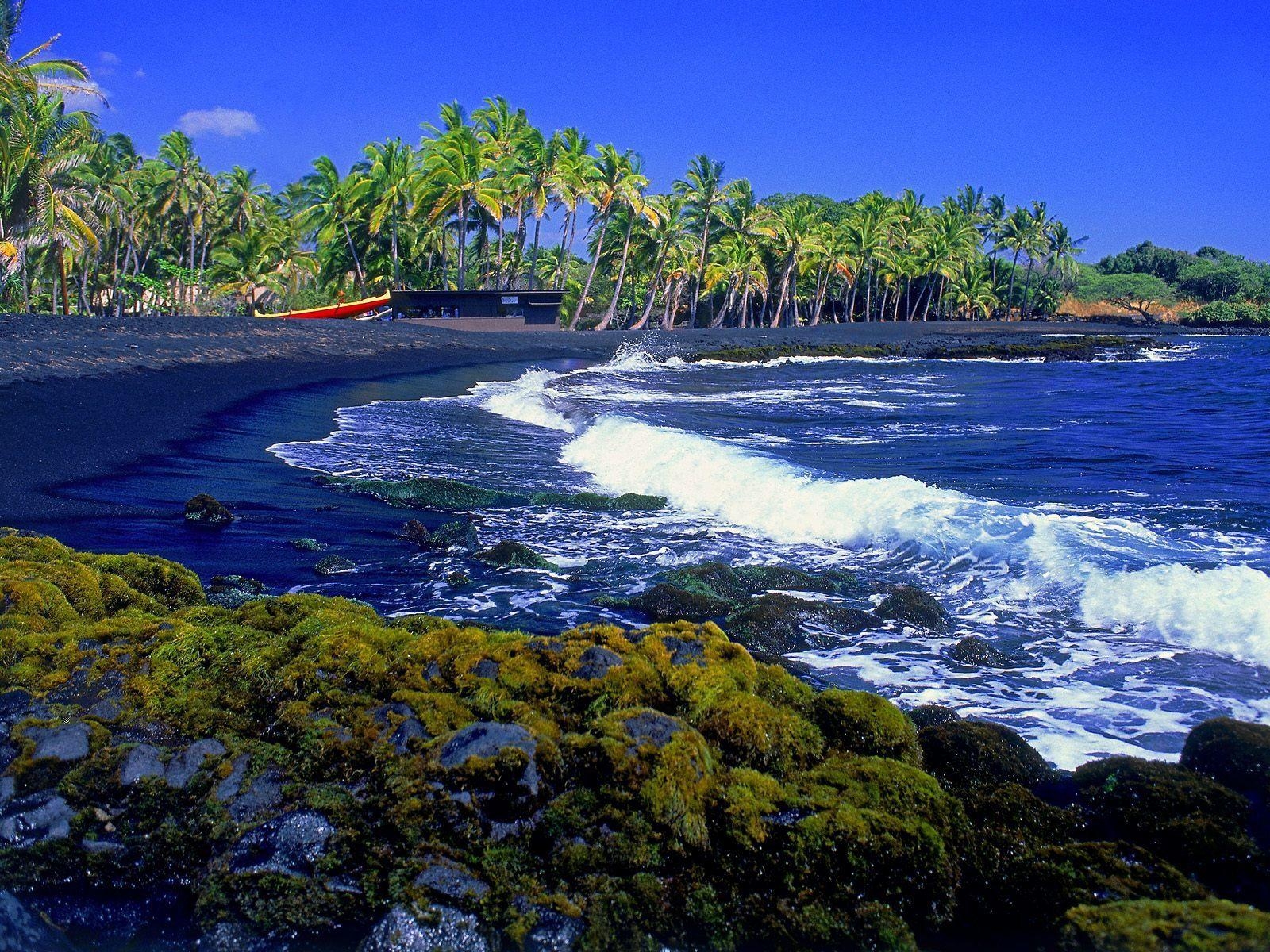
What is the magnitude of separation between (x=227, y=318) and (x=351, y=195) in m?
15.8

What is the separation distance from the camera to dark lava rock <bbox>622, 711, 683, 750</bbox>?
329 centimetres

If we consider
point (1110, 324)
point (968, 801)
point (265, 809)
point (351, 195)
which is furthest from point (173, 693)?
point (1110, 324)

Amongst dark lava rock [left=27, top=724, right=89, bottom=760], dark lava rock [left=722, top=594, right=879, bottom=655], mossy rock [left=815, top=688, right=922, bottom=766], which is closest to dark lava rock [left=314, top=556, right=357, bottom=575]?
dark lava rock [left=722, top=594, right=879, bottom=655]

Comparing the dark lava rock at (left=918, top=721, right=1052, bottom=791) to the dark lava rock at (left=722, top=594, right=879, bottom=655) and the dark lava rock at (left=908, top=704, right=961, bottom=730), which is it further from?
the dark lava rock at (left=722, top=594, right=879, bottom=655)

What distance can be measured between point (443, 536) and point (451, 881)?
5245 mm

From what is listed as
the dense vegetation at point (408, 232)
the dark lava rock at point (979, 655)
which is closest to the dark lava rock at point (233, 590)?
the dark lava rock at point (979, 655)

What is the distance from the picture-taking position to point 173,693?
12.6ft

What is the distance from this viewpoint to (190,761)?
3.40 m

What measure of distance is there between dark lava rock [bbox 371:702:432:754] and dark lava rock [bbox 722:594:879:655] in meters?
2.53

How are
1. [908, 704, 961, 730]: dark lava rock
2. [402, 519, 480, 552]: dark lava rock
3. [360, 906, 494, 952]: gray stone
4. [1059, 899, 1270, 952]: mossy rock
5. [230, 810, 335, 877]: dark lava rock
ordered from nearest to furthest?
[1059, 899, 1270, 952]: mossy rock, [360, 906, 494, 952]: gray stone, [230, 810, 335, 877]: dark lava rock, [908, 704, 961, 730]: dark lava rock, [402, 519, 480, 552]: dark lava rock

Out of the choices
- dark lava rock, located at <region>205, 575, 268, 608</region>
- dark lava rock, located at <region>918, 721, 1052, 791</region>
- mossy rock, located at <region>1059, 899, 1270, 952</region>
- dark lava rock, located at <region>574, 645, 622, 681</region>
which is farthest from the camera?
dark lava rock, located at <region>205, 575, 268, 608</region>

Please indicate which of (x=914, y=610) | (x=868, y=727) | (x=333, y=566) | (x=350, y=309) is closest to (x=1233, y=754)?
(x=868, y=727)

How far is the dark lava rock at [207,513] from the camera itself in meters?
7.93

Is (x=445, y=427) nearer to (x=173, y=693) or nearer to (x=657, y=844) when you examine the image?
(x=173, y=693)
